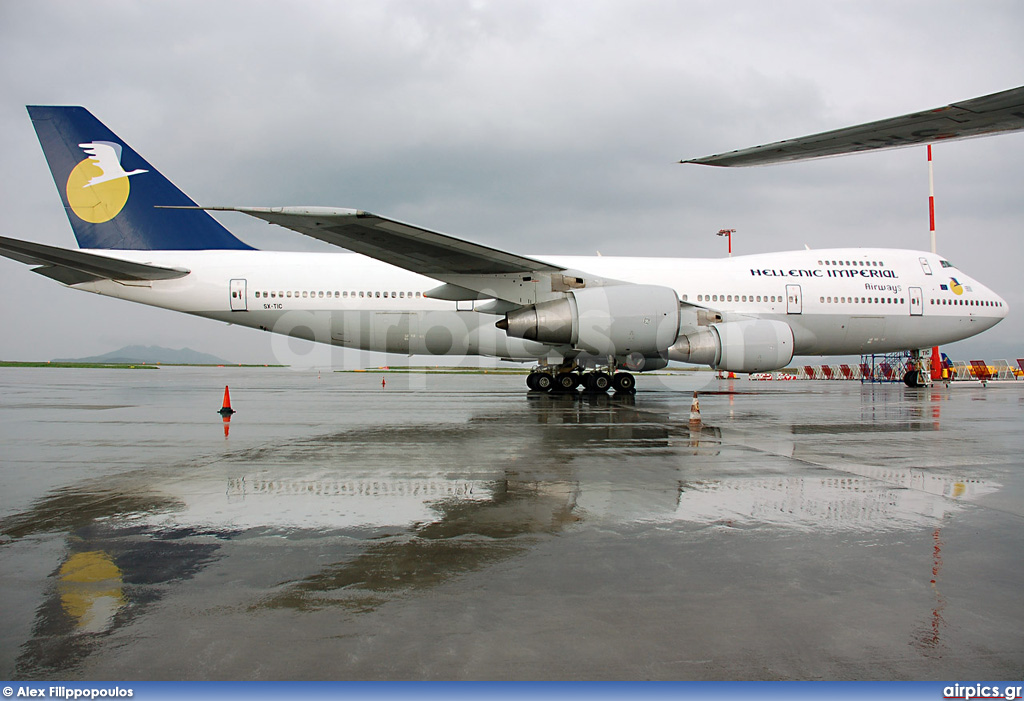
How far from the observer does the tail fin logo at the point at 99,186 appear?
1877 cm

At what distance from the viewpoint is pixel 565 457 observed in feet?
24.3

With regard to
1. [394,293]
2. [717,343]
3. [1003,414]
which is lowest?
[1003,414]

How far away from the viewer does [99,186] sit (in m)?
18.9

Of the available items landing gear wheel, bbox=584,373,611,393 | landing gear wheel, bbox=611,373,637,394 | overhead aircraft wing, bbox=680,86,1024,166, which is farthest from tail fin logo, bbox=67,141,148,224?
overhead aircraft wing, bbox=680,86,1024,166

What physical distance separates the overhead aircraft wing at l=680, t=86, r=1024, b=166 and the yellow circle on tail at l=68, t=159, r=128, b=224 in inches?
723

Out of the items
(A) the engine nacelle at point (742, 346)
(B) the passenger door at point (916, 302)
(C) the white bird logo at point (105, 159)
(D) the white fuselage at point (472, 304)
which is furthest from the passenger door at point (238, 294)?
(B) the passenger door at point (916, 302)

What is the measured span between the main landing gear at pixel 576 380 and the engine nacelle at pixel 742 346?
294cm

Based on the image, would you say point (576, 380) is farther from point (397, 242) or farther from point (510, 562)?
point (510, 562)

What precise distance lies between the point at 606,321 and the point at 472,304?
619 centimetres

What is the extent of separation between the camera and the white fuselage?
18.6m

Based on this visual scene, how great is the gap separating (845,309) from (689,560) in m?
19.2

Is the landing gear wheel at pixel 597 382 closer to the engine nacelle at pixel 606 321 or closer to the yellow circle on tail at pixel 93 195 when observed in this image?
the engine nacelle at pixel 606 321

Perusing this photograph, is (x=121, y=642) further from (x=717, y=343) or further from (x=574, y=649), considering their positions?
(x=717, y=343)

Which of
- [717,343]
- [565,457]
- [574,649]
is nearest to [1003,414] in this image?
[717,343]
